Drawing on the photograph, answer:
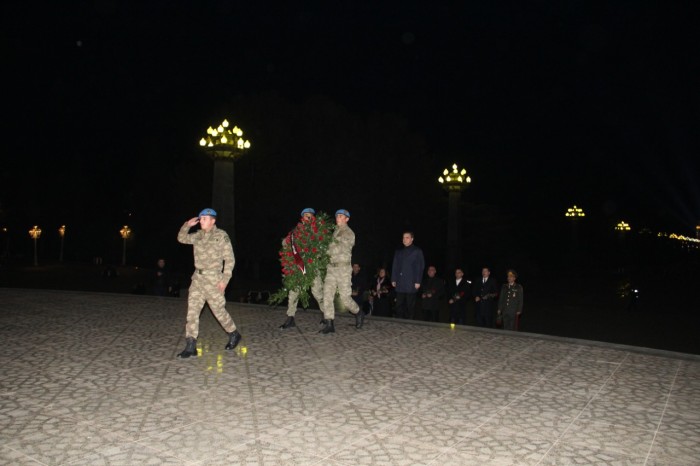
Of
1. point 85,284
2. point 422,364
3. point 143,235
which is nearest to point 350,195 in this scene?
point 85,284

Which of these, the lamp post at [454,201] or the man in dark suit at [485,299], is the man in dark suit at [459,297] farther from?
the lamp post at [454,201]

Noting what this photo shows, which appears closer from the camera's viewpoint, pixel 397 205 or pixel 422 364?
pixel 422 364

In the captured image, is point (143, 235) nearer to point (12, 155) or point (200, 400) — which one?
point (12, 155)

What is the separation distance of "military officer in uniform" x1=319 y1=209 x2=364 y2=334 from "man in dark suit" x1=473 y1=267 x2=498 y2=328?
3.81 meters

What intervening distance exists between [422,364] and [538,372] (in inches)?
59.9

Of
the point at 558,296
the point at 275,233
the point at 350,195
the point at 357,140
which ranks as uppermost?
the point at 357,140

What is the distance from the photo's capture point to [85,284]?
34344 mm

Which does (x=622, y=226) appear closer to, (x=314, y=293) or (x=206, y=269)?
(x=314, y=293)

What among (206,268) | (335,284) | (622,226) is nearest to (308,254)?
(335,284)

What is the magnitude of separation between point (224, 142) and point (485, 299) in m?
11.1

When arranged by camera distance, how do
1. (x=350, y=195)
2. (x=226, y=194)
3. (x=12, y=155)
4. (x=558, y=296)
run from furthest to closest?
1. (x=12, y=155)
2. (x=350, y=195)
3. (x=558, y=296)
4. (x=226, y=194)

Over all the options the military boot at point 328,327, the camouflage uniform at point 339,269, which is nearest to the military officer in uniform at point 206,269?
the camouflage uniform at point 339,269

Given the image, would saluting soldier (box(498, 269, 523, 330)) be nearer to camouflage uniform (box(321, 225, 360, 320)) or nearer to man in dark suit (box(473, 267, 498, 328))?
man in dark suit (box(473, 267, 498, 328))

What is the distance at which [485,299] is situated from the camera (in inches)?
524
